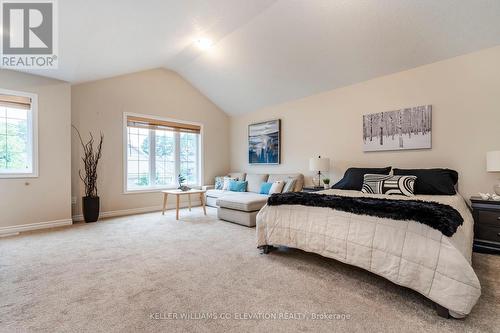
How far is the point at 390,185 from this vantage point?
10.3ft

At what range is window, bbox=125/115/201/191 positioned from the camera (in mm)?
5027

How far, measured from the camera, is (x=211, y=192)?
5.59m

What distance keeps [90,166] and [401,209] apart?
Answer: 484cm

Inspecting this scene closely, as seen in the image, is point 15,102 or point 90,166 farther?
point 90,166

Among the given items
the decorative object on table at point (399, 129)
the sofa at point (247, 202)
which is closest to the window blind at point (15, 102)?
the sofa at point (247, 202)

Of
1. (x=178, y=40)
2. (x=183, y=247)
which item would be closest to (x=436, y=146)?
(x=183, y=247)

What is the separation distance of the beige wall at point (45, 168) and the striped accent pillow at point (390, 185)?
15.8 ft

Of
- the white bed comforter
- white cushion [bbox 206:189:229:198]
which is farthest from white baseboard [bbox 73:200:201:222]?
the white bed comforter

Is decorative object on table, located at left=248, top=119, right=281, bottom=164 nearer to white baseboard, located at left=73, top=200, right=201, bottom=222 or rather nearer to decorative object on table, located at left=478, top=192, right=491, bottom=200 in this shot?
white baseboard, located at left=73, top=200, right=201, bottom=222

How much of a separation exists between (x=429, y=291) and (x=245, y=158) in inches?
197

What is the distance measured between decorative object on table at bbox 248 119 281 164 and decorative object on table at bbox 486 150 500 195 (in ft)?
11.2

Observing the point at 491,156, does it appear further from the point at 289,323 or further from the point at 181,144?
the point at 181,144

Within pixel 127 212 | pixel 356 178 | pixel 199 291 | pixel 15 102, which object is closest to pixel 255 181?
pixel 356 178

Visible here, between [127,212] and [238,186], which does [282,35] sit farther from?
[127,212]
